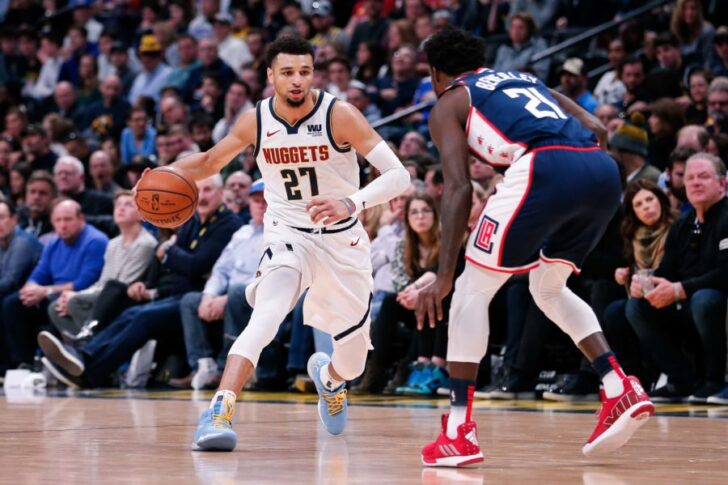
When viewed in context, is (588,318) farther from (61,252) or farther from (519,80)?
(61,252)

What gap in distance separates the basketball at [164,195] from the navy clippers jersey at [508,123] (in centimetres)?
165

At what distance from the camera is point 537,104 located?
5.55 m

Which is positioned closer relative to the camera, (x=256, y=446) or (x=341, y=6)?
(x=256, y=446)

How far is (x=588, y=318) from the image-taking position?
221 inches

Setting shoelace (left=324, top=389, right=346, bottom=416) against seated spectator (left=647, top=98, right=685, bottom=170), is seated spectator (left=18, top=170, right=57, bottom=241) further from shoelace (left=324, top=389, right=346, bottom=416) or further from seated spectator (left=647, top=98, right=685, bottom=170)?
shoelace (left=324, top=389, right=346, bottom=416)

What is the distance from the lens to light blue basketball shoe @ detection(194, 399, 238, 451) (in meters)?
5.61

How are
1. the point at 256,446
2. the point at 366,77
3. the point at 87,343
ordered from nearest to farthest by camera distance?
1. the point at 256,446
2. the point at 87,343
3. the point at 366,77

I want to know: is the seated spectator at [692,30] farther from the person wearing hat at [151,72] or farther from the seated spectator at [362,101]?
the person wearing hat at [151,72]

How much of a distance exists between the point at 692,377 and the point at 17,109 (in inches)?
416

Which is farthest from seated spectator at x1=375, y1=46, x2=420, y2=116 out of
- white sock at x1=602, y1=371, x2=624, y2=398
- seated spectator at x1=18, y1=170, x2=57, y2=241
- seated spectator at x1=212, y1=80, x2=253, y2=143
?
white sock at x1=602, y1=371, x2=624, y2=398

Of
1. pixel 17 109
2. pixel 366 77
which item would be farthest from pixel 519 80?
pixel 17 109

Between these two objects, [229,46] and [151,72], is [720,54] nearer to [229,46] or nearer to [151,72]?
[229,46]

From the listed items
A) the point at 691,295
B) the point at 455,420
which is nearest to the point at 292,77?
the point at 455,420

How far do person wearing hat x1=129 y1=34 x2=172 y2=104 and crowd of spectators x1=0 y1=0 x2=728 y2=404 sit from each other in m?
0.04
